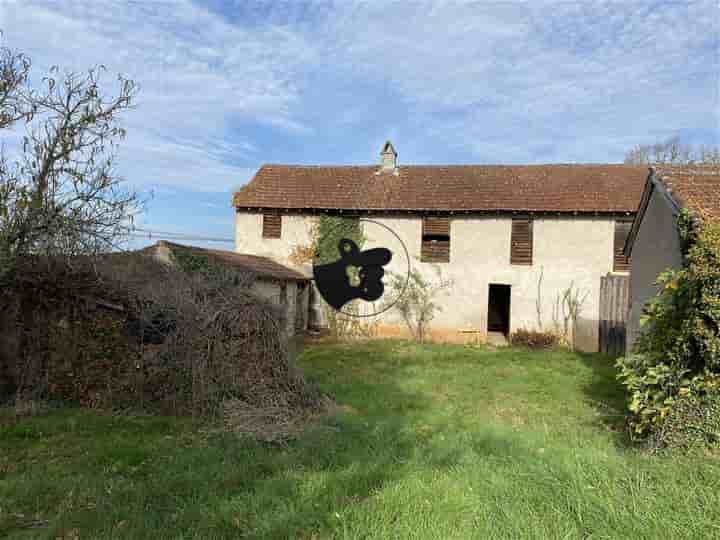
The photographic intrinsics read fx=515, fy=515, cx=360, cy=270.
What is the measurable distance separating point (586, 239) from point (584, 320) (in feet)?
9.11

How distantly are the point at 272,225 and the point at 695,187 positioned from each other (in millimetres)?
14225

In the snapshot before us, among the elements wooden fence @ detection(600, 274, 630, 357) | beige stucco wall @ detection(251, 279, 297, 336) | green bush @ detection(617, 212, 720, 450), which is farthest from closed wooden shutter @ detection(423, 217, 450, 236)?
green bush @ detection(617, 212, 720, 450)

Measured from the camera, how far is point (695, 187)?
912 cm

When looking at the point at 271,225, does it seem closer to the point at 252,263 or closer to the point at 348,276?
the point at 252,263

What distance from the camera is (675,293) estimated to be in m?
6.77

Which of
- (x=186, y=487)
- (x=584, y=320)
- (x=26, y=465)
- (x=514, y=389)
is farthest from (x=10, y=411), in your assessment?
(x=584, y=320)

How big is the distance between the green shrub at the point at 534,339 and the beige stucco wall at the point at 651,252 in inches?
181

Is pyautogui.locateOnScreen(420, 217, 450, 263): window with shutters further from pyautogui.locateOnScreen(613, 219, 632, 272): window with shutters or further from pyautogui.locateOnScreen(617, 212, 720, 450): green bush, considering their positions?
pyautogui.locateOnScreen(617, 212, 720, 450): green bush

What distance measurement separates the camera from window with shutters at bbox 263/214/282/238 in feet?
65.0

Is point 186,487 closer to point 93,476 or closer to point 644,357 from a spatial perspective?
point 93,476

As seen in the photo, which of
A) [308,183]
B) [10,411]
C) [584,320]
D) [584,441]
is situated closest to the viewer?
[584,441]

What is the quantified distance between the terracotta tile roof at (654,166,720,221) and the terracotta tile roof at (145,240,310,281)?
1078 centimetres

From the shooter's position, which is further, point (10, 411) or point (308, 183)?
point (308, 183)

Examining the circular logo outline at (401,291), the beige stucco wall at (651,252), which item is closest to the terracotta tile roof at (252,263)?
the circular logo outline at (401,291)
